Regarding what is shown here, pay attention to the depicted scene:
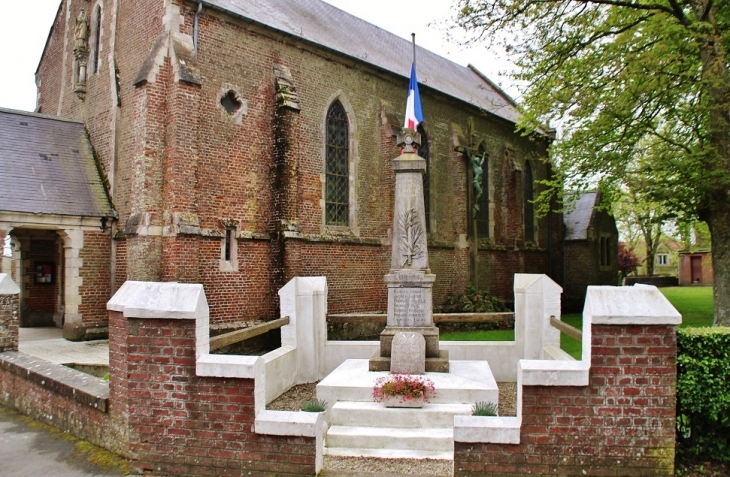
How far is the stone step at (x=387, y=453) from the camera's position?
6.35 meters

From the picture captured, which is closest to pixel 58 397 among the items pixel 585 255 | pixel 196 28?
pixel 196 28

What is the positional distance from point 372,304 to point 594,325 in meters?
13.3

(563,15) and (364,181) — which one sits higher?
(563,15)

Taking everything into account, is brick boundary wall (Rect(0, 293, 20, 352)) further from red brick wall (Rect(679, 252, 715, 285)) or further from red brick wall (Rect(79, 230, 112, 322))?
red brick wall (Rect(679, 252, 715, 285))

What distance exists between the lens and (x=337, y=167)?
17.5 meters

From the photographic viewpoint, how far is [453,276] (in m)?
21.2

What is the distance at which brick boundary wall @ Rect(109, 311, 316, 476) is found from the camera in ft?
16.9

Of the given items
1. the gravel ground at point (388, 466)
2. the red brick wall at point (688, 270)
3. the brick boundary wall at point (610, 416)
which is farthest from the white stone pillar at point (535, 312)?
the red brick wall at point (688, 270)

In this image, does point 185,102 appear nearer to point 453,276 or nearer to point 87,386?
point 87,386

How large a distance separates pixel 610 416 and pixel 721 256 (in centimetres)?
1026

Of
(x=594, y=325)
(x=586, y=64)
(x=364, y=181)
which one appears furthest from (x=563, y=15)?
(x=594, y=325)

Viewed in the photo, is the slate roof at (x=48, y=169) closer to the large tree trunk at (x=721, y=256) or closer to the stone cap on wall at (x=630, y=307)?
the stone cap on wall at (x=630, y=307)

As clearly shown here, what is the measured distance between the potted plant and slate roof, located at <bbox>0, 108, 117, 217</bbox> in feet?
34.4

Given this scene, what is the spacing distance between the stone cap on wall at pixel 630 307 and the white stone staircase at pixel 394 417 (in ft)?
8.10
